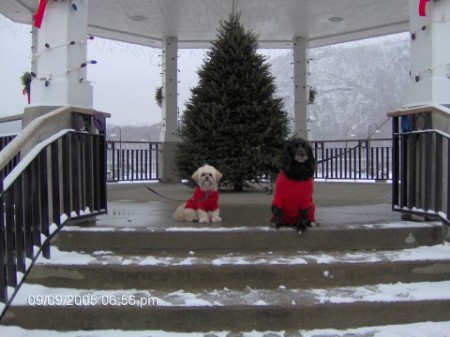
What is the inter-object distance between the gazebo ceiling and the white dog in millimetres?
6597

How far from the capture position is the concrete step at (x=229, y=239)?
412cm

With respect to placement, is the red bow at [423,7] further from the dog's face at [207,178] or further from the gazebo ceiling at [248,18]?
the gazebo ceiling at [248,18]

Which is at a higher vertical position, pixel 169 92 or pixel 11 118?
pixel 169 92

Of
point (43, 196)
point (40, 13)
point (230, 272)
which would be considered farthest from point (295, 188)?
point (40, 13)

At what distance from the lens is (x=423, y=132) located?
14.9 feet

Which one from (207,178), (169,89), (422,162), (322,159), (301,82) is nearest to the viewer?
(422,162)

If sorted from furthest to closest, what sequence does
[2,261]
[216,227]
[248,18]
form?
[248,18] → [216,227] → [2,261]

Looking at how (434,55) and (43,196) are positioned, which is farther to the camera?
(434,55)

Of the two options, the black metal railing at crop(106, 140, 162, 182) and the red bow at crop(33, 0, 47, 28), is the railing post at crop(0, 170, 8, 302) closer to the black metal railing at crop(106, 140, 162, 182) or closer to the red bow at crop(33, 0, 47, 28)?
the red bow at crop(33, 0, 47, 28)

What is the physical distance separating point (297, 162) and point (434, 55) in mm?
1858

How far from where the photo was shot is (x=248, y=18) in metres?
11.5

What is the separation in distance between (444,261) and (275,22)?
29.9 ft

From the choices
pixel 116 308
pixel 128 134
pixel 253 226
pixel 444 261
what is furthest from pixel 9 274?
pixel 128 134

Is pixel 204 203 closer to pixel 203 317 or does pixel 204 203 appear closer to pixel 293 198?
pixel 293 198
